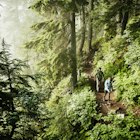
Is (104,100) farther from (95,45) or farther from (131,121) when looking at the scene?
(95,45)

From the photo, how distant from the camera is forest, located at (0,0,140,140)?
11523mm

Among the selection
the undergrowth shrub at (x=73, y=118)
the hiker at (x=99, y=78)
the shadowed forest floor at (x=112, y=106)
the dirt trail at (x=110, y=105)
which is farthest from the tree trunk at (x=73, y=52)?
the undergrowth shrub at (x=73, y=118)

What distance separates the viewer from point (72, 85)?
1877 cm

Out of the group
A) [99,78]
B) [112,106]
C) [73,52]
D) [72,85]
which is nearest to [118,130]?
[112,106]

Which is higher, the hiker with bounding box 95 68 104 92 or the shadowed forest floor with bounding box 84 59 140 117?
the hiker with bounding box 95 68 104 92

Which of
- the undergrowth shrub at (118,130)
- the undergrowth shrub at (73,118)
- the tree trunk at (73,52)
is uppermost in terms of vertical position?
the tree trunk at (73,52)

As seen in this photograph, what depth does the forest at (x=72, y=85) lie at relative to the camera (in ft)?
37.8

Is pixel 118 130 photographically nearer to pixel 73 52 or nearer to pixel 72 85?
pixel 72 85

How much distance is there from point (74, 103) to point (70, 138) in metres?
2.00

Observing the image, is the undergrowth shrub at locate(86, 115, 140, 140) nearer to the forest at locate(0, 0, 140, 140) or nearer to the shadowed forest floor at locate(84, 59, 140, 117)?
the forest at locate(0, 0, 140, 140)

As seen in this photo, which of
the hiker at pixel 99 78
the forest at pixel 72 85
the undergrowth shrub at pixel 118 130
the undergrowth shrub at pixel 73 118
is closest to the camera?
the undergrowth shrub at pixel 118 130

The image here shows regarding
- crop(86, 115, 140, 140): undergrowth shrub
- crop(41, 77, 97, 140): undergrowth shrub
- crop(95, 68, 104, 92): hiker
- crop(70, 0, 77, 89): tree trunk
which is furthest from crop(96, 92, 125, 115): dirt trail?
crop(70, 0, 77, 89): tree trunk

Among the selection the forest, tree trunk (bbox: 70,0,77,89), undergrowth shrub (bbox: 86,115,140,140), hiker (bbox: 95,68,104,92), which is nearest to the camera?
undergrowth shrub (bbox: 86,115,140,140)

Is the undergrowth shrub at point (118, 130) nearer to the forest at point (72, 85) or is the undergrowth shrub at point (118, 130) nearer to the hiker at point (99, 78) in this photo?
the forest at point (72, 85)
